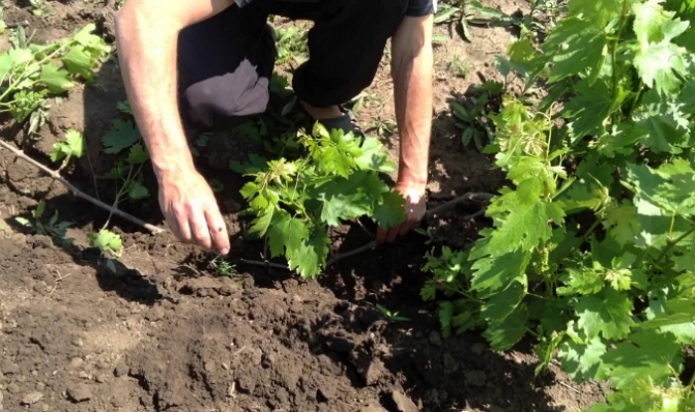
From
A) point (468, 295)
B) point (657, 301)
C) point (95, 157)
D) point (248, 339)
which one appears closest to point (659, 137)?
point (657, 301)

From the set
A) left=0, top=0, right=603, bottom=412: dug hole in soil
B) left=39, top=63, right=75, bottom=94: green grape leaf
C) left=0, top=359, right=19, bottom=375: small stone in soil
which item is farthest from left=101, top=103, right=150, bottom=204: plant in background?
left=0, top=359, right=19, bottom=375: small stone in soil

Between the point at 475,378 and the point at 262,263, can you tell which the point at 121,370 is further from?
the point at 475,378

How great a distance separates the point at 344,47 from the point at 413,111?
38 centimetres

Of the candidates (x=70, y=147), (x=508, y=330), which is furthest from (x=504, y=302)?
(x=70, y=147)

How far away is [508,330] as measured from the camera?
241 centimetres

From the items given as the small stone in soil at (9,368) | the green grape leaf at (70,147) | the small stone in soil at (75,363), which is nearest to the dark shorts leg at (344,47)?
the green grape leaf at (70,147)

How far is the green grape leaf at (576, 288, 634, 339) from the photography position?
216 centimetres

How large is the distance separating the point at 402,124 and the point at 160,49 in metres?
1.00

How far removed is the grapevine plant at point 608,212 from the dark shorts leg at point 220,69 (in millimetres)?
1093

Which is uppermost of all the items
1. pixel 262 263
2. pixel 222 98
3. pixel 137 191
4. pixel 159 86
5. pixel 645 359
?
pixel 159 86

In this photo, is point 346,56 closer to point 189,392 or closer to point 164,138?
point 164,138

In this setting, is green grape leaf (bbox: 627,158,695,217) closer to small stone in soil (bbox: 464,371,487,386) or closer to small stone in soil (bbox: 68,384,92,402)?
small stone in soil (bbox: 464,371,487,386)

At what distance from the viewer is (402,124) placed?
296 centimetres

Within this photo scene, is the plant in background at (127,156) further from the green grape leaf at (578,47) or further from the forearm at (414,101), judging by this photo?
the green grape leaf at (578,47)
